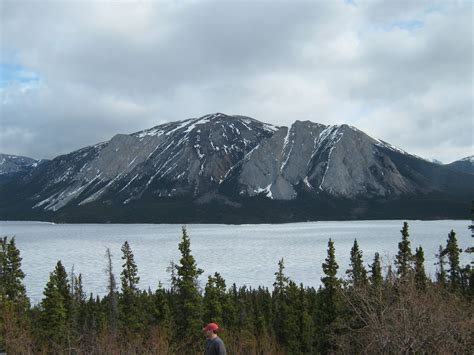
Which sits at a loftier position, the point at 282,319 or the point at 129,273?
the point at 129,273

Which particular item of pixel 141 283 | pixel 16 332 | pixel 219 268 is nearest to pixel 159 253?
pixel 219 268

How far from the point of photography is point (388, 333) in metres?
19.6

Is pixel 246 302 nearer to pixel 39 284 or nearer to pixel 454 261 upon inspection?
pixel 454 261

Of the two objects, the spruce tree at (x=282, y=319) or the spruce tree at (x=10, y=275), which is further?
the spruce tree at (x=282, y=319)

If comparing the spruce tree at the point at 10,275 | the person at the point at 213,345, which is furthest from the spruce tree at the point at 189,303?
the person at the point at 213,345

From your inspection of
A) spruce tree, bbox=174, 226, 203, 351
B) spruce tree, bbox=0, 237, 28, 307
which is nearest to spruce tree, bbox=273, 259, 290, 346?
spruce tree, bbox=174, 226, 203, 351

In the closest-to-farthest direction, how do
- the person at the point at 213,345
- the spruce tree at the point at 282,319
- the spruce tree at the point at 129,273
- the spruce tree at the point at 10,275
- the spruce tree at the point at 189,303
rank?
the person at the point at 213,345 → the spruce tree at the point at 189,303 → the spruce tree at the point at 10,275 → the spruce tree at the point at 129,273 → the spruce tree at the point at 282,319

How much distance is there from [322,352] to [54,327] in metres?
28.5

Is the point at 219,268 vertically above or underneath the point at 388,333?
underneath

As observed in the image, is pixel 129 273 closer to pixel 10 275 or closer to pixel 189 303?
pixel 10 275

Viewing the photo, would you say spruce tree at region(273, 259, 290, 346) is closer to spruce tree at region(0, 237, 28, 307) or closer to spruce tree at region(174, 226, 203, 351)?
spruce tree at region(174, 226, 203, 351)

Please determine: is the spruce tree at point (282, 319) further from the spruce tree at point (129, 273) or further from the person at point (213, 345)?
the person at point (213, 345)

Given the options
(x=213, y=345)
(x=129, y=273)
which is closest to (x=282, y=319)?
(x=129, y=273)

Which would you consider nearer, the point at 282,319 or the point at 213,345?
the point at 213,345
